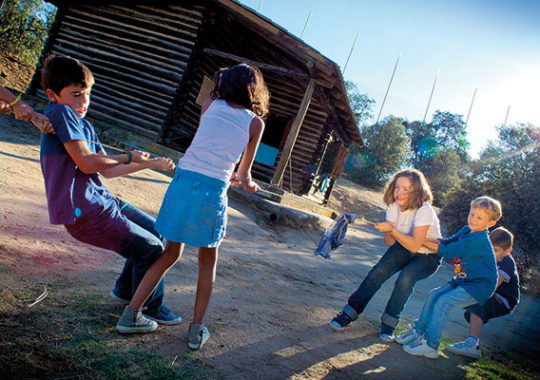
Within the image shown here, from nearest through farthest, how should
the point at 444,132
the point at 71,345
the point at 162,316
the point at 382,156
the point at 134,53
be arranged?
the point at 71,345, the point at 162,316, the point at 134,53, the point at 382,156, the point at 444,132

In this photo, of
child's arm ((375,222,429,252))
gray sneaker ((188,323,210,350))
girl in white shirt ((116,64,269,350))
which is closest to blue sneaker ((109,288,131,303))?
girl in white shirt ((116,64,269,350))

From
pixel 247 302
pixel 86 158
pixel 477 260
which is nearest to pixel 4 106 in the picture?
pixel 86 158

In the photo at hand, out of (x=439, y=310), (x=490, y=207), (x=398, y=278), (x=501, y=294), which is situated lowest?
(x=439, y=310)

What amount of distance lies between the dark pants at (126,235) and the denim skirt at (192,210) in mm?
164

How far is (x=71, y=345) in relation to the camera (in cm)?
167

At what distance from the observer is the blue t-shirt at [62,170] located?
5.39 feet

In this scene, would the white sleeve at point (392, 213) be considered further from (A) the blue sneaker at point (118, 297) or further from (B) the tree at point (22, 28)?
(B) the tree at point (22, 28)

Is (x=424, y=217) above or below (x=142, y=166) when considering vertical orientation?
above

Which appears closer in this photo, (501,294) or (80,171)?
(80,171)

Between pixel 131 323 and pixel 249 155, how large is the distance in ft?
4.11

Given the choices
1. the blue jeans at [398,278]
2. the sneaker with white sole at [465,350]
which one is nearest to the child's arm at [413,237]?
the blue jeans at [398,278]

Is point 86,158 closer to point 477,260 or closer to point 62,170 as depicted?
point 62,170

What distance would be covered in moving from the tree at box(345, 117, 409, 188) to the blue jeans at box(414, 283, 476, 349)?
25485 millimetres

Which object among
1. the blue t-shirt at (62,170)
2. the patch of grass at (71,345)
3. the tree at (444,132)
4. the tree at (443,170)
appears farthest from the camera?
the tree at (444,132)
